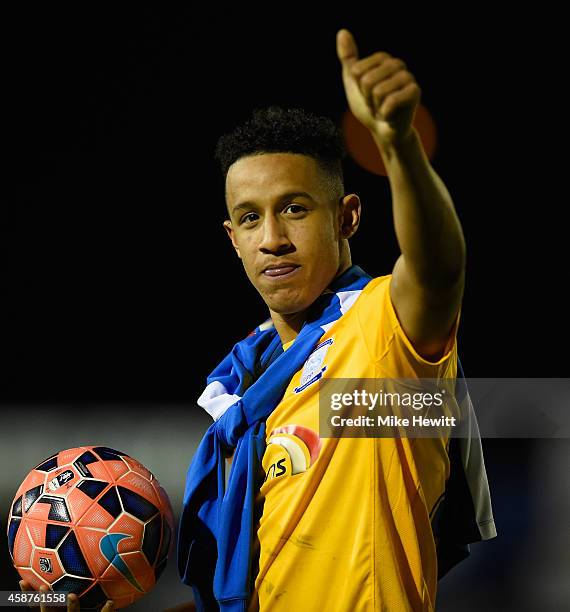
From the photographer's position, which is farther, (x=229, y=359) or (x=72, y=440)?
(x=72, y=440)

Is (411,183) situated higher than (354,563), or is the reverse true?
(411,183)

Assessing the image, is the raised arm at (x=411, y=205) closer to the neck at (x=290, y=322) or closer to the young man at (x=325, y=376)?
the young man at (x=325, y=376)

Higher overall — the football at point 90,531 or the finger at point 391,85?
the finger at point 391,85

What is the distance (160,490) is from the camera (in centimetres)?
188

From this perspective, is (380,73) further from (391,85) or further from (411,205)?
(411,205)

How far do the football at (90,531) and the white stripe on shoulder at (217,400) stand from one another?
22cm

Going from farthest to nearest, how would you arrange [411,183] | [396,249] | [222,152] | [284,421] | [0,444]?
[0,444]
[396,249]
[222,152]
[284,421]
[411,183]

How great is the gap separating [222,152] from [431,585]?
1.00 metres

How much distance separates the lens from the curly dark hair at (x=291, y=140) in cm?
176

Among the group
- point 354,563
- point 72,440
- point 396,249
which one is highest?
A: point 396,249

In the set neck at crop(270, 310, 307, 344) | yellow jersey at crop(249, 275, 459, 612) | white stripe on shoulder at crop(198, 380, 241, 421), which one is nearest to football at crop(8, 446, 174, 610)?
white stripe on shoulder at crop(198, 380, 241, 421)

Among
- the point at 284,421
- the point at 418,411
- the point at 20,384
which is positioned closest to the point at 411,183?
the point at 418,411

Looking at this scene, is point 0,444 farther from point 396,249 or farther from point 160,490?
point 160,490

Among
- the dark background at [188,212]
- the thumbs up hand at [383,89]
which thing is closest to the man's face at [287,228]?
the thumbs up hand at [383,89]
